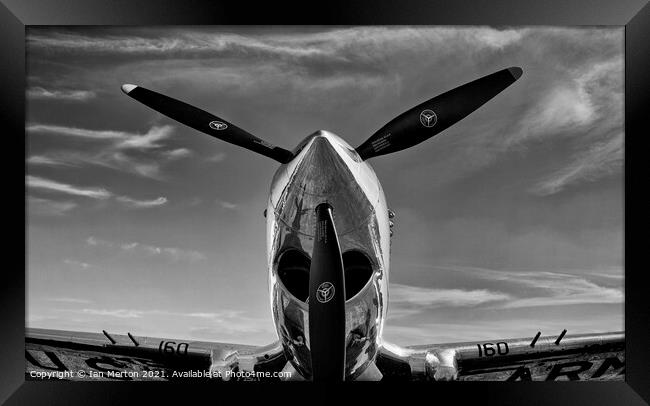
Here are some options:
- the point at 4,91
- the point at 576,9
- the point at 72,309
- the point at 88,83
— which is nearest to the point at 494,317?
the point at 576,9

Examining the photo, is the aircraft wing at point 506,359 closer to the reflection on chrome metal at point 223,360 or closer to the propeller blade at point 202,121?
the reflection on chrome metal at point 223,360

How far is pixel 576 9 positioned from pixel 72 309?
440 centimetres

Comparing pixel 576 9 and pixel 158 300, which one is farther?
pixel 158 300

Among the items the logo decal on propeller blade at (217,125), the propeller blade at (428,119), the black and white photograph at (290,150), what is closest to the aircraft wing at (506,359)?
the black and white photograph at (290,150)

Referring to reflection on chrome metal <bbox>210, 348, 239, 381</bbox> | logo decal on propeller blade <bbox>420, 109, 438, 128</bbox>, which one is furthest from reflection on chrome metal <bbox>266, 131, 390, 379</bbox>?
reflection on chrome metal <bbox>210, 348, 239, 381</bbox>

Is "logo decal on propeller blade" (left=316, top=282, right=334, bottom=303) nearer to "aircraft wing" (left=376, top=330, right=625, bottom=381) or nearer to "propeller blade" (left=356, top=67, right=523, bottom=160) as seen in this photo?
"propeller blade" (left=356, top=67, right=523, bottom=160)

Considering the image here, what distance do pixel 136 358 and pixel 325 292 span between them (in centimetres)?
243

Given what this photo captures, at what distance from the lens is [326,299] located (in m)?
3.19

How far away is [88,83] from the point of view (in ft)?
13.7

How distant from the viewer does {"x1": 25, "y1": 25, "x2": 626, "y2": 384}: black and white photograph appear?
13.3 ft

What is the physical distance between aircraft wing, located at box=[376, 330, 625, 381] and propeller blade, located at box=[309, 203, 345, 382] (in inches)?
47.9

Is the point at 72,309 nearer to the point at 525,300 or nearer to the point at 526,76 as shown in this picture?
the point at 525,300

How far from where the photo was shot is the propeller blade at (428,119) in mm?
3693

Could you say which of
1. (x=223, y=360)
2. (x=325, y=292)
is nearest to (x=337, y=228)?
(x=325, y=292)
